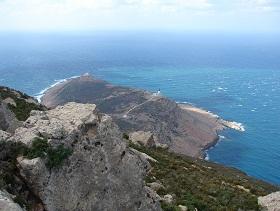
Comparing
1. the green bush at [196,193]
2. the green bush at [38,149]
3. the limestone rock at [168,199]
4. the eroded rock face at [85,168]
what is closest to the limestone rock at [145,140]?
the green bush at [196,193]

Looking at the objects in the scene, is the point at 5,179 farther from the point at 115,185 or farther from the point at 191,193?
the point at 191,193

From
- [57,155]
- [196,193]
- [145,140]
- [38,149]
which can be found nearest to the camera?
[38,149]

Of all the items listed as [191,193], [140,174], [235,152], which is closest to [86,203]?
[140,174]

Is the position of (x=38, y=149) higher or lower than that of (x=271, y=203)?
higher

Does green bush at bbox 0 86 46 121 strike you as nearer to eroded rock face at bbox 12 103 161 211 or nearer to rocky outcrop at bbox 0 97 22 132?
rocky outcrop at bbox 0 97 22 132

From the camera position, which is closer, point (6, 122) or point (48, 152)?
point (48, 152)

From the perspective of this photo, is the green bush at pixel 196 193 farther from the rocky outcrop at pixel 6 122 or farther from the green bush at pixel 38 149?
the rocky outcrop at pixel 6 122

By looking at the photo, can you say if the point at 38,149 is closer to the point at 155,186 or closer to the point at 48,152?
the point at 48,152

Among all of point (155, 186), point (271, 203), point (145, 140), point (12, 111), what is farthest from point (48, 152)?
point (145, 140)
